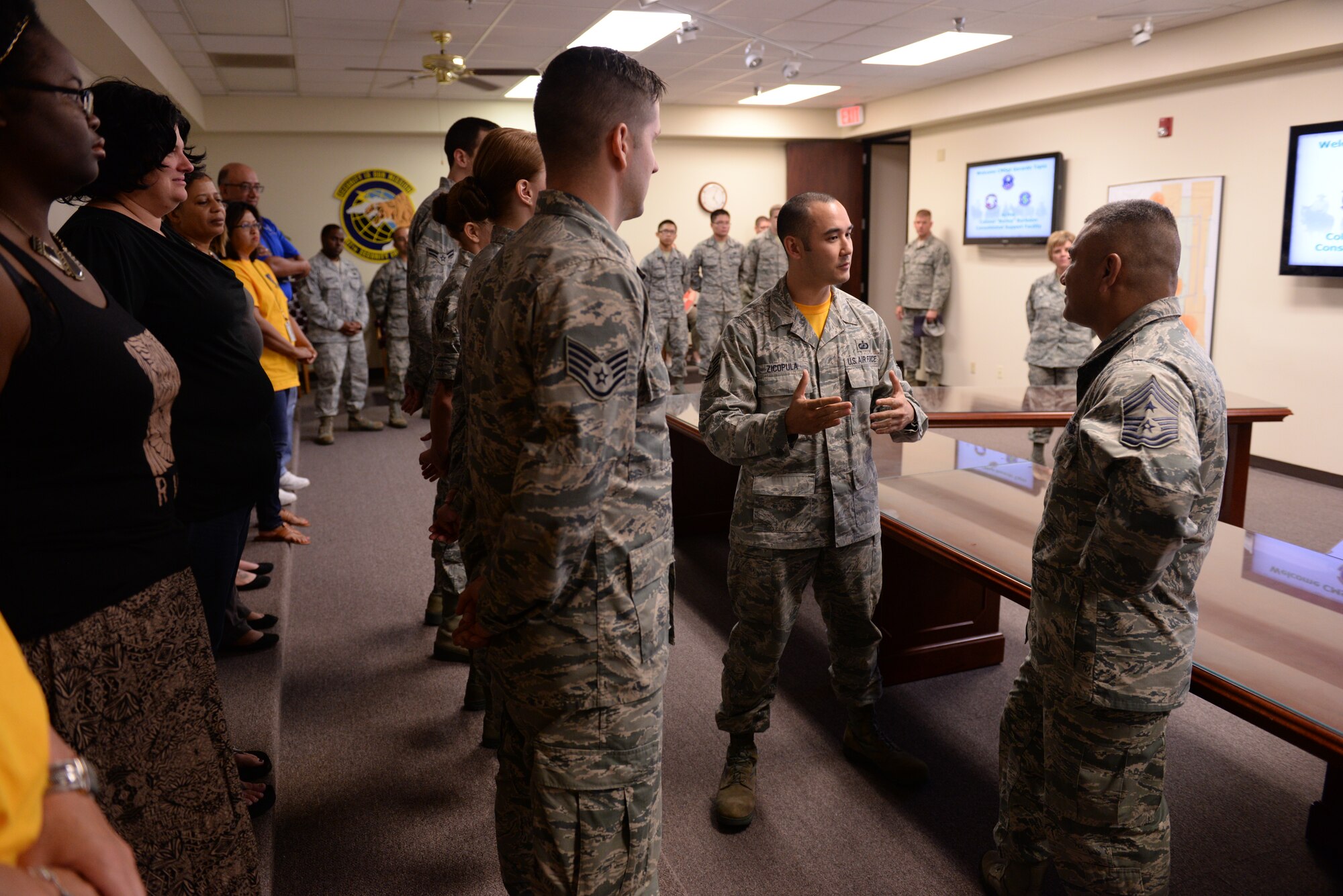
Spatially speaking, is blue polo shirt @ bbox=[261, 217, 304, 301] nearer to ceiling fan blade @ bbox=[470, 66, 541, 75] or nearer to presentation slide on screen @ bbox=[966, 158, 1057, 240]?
ceiling fan blade @ bbox=[470, 66, 541, 75]

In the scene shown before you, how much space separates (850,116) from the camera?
32.4ft

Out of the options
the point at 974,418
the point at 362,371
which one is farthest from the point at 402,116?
the point at 974,418

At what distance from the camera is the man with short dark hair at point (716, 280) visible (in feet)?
28.5

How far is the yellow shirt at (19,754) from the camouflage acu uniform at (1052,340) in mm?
5899

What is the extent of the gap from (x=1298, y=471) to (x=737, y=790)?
5338 millimetres

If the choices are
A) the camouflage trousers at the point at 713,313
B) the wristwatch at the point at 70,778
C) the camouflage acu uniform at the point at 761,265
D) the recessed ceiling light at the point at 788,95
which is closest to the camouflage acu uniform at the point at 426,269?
the wristwatch at the point at 70,778

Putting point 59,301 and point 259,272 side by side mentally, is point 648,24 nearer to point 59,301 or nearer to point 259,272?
point 259,272

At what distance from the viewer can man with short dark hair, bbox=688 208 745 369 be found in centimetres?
867

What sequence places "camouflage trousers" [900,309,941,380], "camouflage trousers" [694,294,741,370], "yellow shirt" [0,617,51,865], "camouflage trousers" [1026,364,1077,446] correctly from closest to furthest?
"yellow shirt" [0,617,51,865] < "camouflage trousers" [1026,364,1077,446] < "camouflage trousers" [694,294,741,370] < "camouflage trousers" [900,309,941,380]

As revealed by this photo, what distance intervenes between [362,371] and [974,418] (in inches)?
211

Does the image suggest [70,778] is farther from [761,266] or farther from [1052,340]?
[761,266]

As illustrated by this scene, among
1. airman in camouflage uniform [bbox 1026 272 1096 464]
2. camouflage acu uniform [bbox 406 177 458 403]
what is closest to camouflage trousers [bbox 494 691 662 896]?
camouflage acu uniform [bbox 406 177 458 403]

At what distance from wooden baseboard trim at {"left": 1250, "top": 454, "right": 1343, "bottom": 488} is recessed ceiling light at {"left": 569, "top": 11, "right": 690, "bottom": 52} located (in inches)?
197

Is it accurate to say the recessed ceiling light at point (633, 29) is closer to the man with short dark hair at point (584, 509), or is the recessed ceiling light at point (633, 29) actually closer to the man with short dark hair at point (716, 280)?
the man with short dark hair at point (716, 280)
